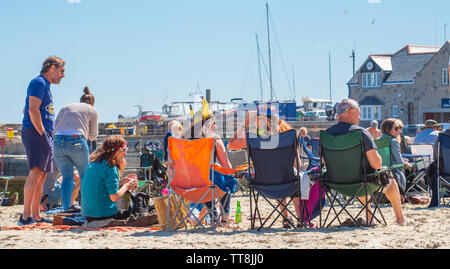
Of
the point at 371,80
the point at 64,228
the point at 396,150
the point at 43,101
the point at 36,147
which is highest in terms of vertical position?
the point at 371,80

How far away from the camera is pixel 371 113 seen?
46.1 meters

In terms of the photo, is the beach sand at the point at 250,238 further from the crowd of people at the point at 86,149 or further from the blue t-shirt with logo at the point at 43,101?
the blue t-shirt with logo at the point at 43,101

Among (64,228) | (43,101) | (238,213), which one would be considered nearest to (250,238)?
(238,213)

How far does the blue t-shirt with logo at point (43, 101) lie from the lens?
5.91 m

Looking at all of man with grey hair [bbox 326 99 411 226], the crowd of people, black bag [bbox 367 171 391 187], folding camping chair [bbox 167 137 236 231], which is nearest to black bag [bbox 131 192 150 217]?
the crowd of people

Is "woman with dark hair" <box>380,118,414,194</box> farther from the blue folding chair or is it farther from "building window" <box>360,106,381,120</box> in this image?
"building window" <box>360,106,381,120</box>

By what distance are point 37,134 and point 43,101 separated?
→ 1.10 ft

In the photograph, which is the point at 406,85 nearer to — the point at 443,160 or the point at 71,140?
the point at 443,160

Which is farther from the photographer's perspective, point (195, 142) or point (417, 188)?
point (417, 188)
